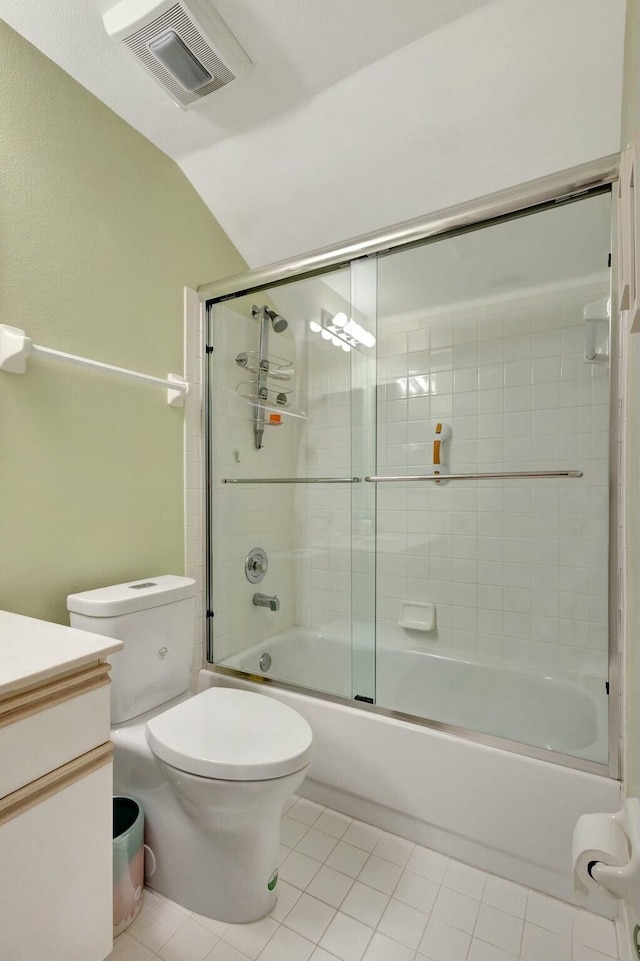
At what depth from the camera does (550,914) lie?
122 cm

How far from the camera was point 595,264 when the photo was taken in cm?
150

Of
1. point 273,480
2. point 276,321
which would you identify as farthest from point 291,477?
point 276,321

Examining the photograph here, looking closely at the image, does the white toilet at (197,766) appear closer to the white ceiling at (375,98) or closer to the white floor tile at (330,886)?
the white floor tile at (330,886)

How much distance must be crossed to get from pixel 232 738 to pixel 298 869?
53cm

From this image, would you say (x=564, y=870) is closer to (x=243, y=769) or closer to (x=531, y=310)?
(x=243, y=769)

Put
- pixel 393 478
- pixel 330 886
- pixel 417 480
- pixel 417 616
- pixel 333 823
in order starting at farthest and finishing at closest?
pixel 417 616, pixel 417 480, pixel 393 478, pixel 333 823, pixel 330 886

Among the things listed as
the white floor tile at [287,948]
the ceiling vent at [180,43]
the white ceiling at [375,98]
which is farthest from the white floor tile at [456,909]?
the ceiling vent at [180,43]

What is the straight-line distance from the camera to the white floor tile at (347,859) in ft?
4.48

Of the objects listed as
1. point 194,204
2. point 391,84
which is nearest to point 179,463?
point 194,204

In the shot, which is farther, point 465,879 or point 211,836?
point 465,879

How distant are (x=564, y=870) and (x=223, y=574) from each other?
146cm

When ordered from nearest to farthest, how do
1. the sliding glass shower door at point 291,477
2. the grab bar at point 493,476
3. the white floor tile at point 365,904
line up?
1. the white floor tile at point 365,904
2. the grab bar at point 493,476
3. the sliding glass shower door at point 291,477

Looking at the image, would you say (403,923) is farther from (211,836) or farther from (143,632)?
(143,632)

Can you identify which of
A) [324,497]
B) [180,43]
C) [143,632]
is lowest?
[143,632]
